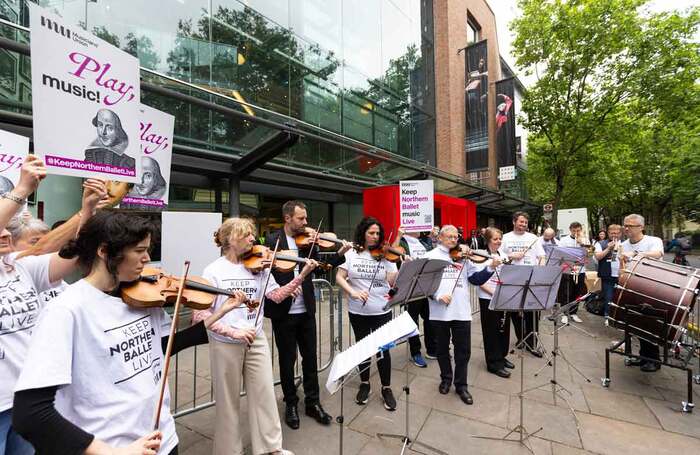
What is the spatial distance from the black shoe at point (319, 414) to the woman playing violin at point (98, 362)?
2052mm

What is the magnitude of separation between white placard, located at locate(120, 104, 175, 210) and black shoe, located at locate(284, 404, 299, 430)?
2.84 metres

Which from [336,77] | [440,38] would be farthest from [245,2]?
[440,38]

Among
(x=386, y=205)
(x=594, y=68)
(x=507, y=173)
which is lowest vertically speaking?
(x=386, y=205)

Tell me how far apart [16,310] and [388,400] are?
3.34m

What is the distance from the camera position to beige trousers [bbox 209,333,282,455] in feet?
8.57

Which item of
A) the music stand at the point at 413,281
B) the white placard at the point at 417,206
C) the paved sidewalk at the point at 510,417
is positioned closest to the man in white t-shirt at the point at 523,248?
the paved sidewalk at the point at 510,417

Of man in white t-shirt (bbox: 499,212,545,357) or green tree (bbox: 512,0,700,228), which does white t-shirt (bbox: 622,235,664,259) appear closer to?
man in white t-shirt (bbox: 499,212,545,357)

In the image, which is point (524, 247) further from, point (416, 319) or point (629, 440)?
point (629, 440)

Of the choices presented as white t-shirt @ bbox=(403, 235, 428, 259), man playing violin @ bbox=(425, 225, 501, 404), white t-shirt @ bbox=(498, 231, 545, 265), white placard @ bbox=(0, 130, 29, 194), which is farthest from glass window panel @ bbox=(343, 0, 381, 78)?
white placard @ bbox=(0, 130, 29, 194)

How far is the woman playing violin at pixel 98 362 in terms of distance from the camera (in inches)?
44.6

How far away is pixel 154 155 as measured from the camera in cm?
379

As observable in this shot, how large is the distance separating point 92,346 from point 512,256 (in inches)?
208

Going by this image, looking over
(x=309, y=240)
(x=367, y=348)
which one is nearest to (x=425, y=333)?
(x=309, y=240)

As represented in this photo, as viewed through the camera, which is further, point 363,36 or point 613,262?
point 363,36
